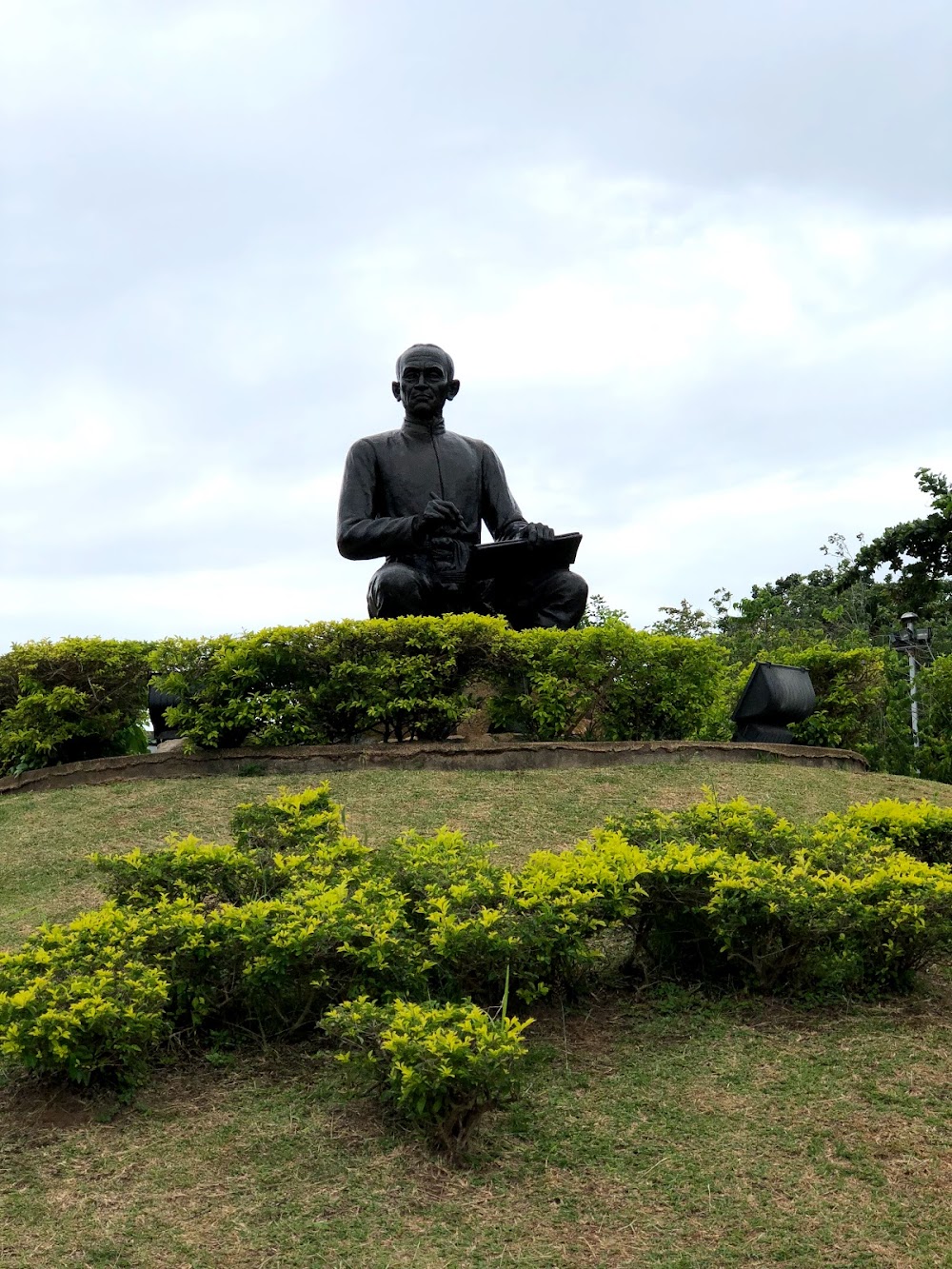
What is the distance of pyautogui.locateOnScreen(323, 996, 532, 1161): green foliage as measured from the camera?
3.83 meters

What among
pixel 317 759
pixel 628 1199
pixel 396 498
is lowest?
Result: pixel 628 1199

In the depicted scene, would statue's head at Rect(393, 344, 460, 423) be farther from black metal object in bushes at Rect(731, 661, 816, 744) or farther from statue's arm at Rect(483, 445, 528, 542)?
black metal object in bushes at Rect(731, 661, 816, 744)

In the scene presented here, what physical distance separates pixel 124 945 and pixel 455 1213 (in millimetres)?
1657

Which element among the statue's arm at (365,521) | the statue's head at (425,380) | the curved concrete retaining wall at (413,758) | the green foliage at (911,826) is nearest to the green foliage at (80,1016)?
the green foliage at (911,826)

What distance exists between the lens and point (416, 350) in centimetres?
1091

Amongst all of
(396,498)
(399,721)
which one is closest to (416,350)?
(396,498)

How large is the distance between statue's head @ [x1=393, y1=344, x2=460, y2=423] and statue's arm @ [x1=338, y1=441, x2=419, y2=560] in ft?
1.74

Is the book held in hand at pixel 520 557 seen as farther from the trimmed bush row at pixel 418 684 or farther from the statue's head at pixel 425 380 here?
the statue's head at pixel 425 380

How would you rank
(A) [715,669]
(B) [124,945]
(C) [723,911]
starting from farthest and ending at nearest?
(A) [715,669] → (C) [723,911] → (B) [124,945]

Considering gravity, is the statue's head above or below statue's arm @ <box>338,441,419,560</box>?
above

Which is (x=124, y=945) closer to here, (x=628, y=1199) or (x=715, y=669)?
(x=628, y=1199)

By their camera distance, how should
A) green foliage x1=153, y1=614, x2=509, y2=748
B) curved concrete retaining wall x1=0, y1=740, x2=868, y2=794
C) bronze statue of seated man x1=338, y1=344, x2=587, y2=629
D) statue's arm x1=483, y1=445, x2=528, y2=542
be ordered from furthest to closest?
1. statue's arm x1=483, y1=445, x2=528, y2=542
2. bronze statue of seated man x1=338, y1=344, x2=587, y2=629
3. green foliage x1=153, y1=614, x2=509, y2=748
4. curved concrete retaining wall x1=0, y1=740, x2=868, y2=794

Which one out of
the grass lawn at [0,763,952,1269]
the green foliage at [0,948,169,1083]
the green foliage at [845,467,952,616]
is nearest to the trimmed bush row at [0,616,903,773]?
the grass lawn at [0,763,952,1269]

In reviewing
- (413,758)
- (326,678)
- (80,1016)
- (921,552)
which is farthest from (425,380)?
(921,552)
